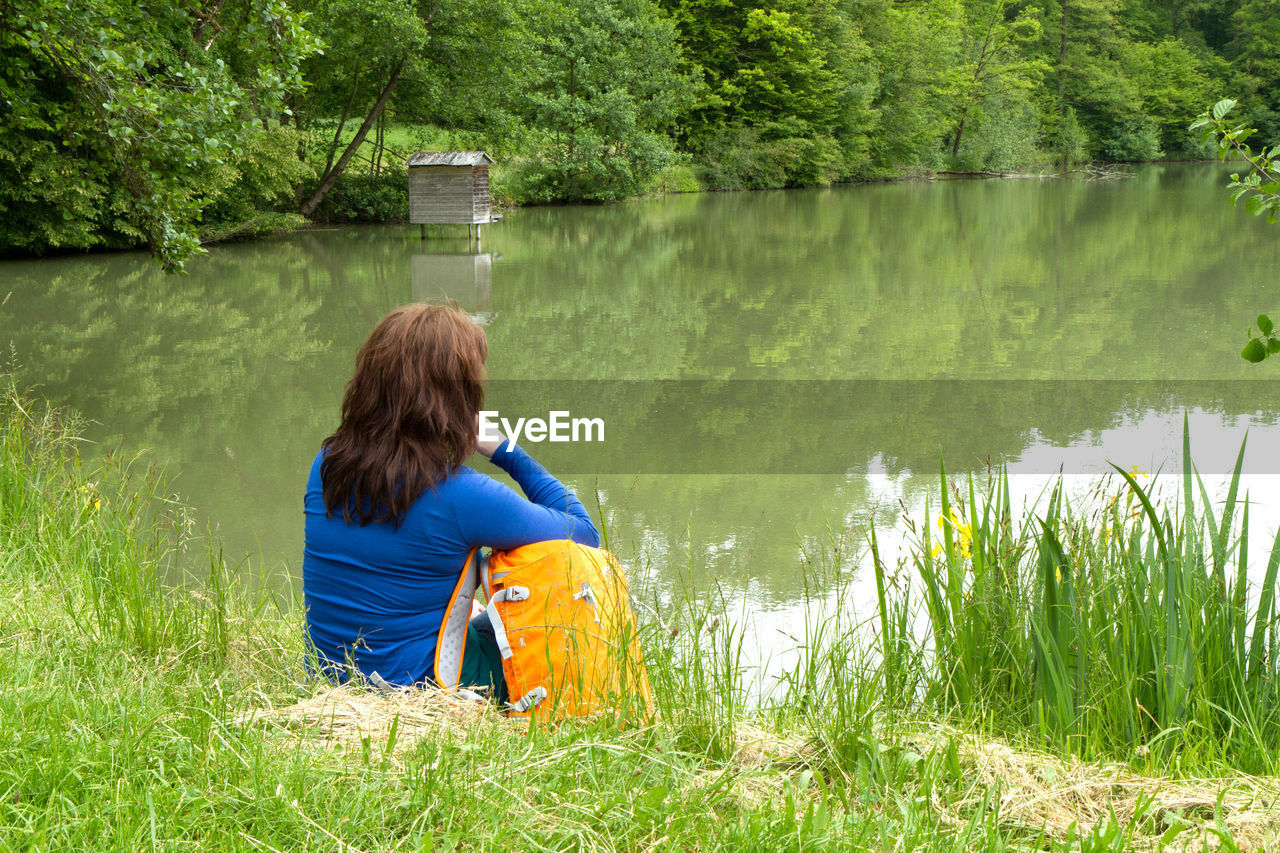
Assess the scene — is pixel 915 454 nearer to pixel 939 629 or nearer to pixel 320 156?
pixel 939 629

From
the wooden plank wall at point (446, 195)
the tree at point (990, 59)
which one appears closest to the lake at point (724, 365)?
the wooden plank wall at point (446, 195)

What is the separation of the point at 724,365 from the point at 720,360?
0.69 feet

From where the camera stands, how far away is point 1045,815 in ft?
5.92

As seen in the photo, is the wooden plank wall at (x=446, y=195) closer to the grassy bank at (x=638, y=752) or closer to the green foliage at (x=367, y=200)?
the green foliage at (x=367, y=200)

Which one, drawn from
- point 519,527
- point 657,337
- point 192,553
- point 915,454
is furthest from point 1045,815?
point 657,337

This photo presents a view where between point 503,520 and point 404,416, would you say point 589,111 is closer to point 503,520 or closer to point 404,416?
point 404,416

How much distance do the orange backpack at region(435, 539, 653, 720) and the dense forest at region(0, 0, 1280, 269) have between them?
499cm

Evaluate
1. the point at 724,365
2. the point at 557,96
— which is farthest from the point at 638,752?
the point at 557,96

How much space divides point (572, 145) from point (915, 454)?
69.0ft

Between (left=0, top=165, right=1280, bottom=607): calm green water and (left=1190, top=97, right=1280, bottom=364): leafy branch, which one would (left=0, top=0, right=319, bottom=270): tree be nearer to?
(left=0, top=165, right=1280, bottom=607): calm green water

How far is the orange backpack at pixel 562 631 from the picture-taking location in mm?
2107

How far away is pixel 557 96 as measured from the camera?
26219 millimetres

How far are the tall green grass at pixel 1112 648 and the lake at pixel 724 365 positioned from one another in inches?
22.8

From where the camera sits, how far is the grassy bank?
63.3 inches
